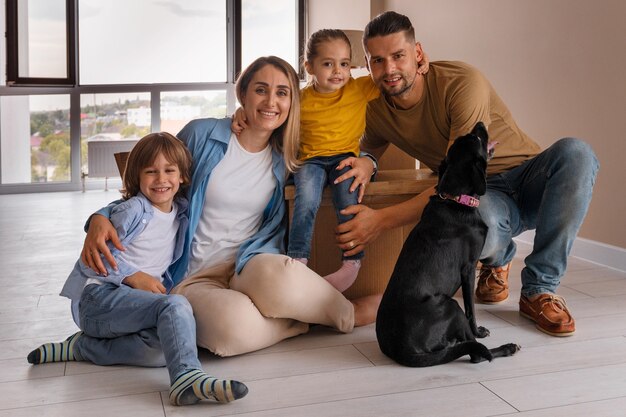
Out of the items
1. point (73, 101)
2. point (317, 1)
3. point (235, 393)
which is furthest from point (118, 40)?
point (235, 393)

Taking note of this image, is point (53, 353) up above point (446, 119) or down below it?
below

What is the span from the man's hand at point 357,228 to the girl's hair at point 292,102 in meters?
0.24

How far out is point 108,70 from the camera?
23.2 ft

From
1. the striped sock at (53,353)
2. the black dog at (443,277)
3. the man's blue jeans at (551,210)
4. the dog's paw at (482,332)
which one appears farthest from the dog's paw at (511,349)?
the striped sock at (53,353)

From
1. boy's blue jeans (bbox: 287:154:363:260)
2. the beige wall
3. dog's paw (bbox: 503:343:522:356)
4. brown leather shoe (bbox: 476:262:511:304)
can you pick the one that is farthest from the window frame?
dog's paw (bbox: 503:343:522:356)

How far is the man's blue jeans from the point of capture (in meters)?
2.32

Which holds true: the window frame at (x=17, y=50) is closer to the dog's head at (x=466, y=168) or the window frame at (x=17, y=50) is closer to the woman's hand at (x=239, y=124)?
the woman's hand at (x=239, y=124)

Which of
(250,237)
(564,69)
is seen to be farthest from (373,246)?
(564,69)

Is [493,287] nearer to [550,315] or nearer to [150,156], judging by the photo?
[550,315]

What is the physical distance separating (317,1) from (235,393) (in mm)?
6355

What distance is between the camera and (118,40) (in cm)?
711

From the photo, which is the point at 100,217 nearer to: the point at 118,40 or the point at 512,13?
the point at 512,13

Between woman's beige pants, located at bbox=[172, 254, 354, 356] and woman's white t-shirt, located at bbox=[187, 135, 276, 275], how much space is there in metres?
0.06

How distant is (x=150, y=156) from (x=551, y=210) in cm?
127
